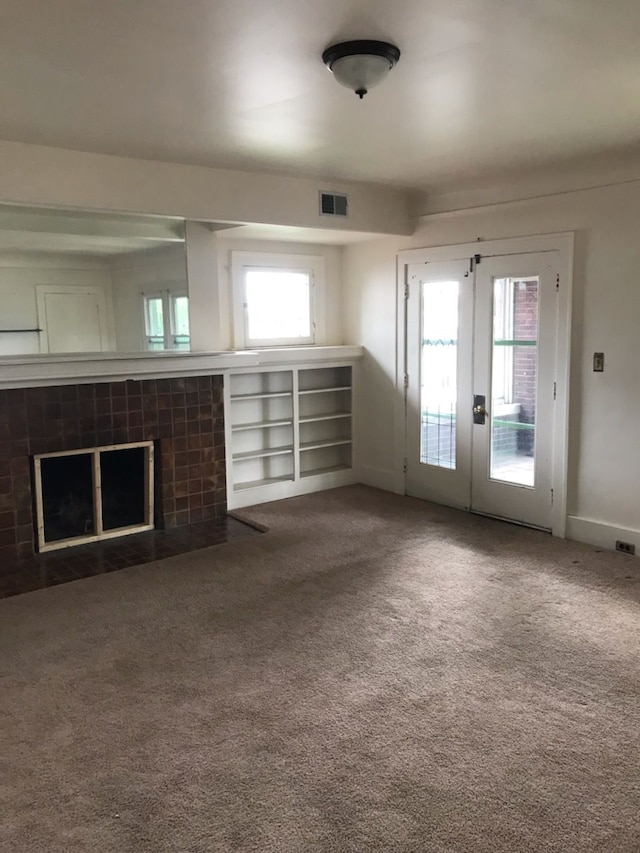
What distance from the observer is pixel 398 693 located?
9.53ft

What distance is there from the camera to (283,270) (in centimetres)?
616

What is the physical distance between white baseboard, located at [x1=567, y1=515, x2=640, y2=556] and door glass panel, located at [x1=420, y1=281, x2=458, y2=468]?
1.15 metres

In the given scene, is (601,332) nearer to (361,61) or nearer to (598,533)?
(598,533)

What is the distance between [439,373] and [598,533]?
1802 millimetres

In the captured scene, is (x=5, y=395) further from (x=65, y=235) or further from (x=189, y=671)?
(x=189, y=671)

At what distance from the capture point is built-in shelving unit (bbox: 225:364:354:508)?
19.4 feet

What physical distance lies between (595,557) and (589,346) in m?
1.41

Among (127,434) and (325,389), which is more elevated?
(325,389)

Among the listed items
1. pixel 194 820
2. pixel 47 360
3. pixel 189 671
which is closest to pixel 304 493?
pixel 47 360

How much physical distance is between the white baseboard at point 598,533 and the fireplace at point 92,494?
3128mm

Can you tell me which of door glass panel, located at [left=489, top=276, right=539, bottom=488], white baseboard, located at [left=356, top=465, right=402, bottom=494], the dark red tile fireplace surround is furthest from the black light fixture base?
white baseboard, located at [left=356, top=465, right=402, bottom=494]

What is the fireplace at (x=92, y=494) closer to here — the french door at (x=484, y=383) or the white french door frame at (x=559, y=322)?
the french door at (x=484, y=383)

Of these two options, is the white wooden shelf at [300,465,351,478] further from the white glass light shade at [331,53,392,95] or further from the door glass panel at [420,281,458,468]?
the white glass light shade at [331,53,392,95]

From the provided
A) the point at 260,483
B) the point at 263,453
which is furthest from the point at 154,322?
the point at 260,483
